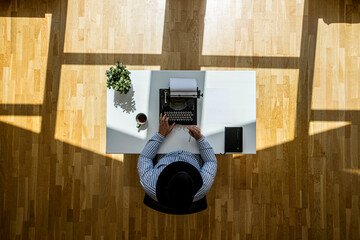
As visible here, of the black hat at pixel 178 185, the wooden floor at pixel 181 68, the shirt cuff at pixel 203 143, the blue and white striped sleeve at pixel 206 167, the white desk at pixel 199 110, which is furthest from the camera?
the wooden floor at pixel 181 68

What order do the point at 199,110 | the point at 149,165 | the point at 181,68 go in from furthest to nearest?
the point at 181,68 < the point at 199,110 < the point at 149,165

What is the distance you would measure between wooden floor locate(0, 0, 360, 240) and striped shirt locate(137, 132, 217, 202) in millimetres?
919

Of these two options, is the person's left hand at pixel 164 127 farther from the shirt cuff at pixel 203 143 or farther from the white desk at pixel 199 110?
the shirt cuff at pixel 203 143

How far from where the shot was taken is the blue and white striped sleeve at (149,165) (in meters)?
1.88

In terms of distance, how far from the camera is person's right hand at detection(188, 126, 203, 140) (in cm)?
213

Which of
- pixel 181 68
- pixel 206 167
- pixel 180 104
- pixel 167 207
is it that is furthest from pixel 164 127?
pixel 181 68

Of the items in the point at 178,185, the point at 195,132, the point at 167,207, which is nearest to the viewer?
the point at 178,185

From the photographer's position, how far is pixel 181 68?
2.98 metres

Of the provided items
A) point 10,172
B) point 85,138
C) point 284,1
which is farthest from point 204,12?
point 10,172

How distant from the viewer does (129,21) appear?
300 cm

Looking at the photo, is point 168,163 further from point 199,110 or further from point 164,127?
point 199,110

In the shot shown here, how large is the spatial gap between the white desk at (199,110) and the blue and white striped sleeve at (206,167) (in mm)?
105

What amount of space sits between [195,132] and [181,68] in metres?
1.06

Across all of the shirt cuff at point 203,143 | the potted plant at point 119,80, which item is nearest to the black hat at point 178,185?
the shirt cuff at point 203,143
